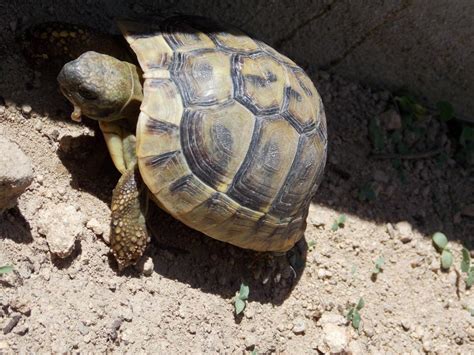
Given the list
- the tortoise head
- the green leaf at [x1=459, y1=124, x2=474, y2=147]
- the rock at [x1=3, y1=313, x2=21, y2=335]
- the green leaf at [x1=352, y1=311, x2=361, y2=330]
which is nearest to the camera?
the rock at [x1=3, y1=313, x2=21, y2=335]

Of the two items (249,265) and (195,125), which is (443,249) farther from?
(195,125)

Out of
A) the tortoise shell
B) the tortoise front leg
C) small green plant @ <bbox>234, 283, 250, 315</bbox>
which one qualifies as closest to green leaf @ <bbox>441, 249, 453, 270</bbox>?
the tortoise shell

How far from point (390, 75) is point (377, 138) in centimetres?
43

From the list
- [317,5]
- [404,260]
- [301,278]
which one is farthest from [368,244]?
[317,5]

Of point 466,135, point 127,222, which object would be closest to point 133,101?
point 127,222

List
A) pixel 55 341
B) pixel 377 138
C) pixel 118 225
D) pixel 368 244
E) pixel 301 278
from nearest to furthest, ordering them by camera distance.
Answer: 1. pixel 55 341
2. pixel 118 225
3. pixel 301 278
4. pixel 368 244
5. pixel 377 138

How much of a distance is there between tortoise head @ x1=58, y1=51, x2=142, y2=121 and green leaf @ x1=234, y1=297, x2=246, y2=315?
3.54ft

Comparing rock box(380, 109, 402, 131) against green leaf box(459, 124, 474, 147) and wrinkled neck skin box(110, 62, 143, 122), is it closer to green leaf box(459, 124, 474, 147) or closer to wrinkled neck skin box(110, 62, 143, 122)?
green leaf box(459, 124, 474, 147)

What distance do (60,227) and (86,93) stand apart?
614 millimetres

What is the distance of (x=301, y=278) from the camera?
3.99 metres

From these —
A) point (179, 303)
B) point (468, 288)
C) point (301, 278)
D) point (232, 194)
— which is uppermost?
point (232, 194)

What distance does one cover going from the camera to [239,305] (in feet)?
11.8

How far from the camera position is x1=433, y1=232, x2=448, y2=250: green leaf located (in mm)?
4414

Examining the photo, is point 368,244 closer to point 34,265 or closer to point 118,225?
point 118,225
